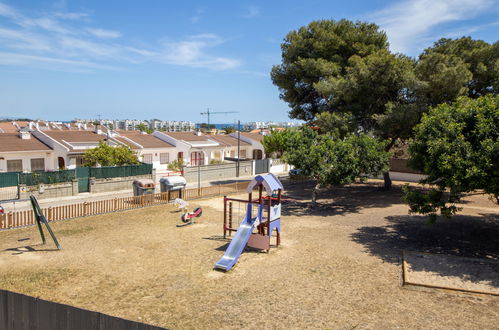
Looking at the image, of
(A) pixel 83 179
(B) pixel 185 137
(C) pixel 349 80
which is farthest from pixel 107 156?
Answer: (C) pixel 349 80

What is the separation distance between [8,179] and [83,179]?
18.5 feet

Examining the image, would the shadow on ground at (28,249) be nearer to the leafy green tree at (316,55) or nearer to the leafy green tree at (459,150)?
the leafy green tree at (459,150)

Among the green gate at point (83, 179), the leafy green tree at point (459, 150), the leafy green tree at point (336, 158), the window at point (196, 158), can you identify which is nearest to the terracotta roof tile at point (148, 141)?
the window at point (196, 158)

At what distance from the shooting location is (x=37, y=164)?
3528cm

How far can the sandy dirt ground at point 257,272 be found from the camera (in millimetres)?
9359

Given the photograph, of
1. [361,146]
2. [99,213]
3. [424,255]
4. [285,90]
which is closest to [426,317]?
[424,255]

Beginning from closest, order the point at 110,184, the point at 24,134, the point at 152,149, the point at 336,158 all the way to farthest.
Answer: the point at 336,158 < the point at 110,184 < the point at 24,134 < the point at 152,149

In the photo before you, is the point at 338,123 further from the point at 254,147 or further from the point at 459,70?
the point at 254,147

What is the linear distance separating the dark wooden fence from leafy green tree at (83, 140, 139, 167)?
26341 mm

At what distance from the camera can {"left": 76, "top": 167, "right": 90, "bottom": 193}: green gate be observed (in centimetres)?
2883

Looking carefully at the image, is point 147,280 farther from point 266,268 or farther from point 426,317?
point 426,317

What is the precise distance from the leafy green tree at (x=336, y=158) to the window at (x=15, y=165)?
26921 mm

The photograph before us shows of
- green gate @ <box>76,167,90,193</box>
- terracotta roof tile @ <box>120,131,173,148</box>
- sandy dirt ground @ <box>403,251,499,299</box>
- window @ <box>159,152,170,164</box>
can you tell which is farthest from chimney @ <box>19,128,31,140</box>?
sandy dirt ground @ <box>403,251,499,299</box>

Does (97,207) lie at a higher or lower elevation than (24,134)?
lower
